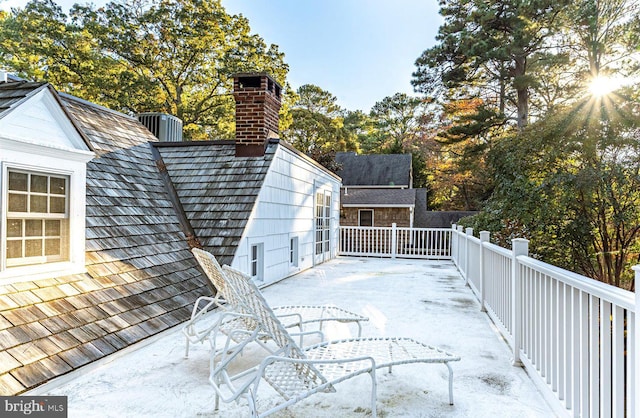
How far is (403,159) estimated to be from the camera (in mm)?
23031

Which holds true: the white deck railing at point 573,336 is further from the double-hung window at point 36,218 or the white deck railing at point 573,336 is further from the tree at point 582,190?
the tree at point 582,190

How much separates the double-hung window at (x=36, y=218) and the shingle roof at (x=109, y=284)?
24cm

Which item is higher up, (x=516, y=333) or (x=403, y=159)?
(x=403, y=159)

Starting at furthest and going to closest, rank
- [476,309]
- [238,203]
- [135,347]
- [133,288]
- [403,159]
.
Result: [403,159]
[238,203]
[476,309]
[133,288]
[135,347]

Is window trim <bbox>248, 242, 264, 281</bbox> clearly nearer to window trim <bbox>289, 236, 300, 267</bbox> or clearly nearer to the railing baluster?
window trim <bbox>289, 236, 300, 267</bbox>

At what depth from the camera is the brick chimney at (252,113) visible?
6656 mm

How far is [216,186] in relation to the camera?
6.47 m

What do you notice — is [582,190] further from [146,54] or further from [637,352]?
[146,54]

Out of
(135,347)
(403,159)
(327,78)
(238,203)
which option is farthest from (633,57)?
(327,78)

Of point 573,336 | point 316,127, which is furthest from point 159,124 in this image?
point 316,127

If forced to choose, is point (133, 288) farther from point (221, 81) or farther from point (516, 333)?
point (221, 81)

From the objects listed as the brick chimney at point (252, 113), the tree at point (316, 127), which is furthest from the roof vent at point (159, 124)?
the tree at point (316, 127)

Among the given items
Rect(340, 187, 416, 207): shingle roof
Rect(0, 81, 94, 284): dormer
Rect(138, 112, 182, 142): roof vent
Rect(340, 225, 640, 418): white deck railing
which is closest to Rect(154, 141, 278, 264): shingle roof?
Rect(138, 112, 182, 142): roof vent

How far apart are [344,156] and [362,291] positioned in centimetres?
1781
